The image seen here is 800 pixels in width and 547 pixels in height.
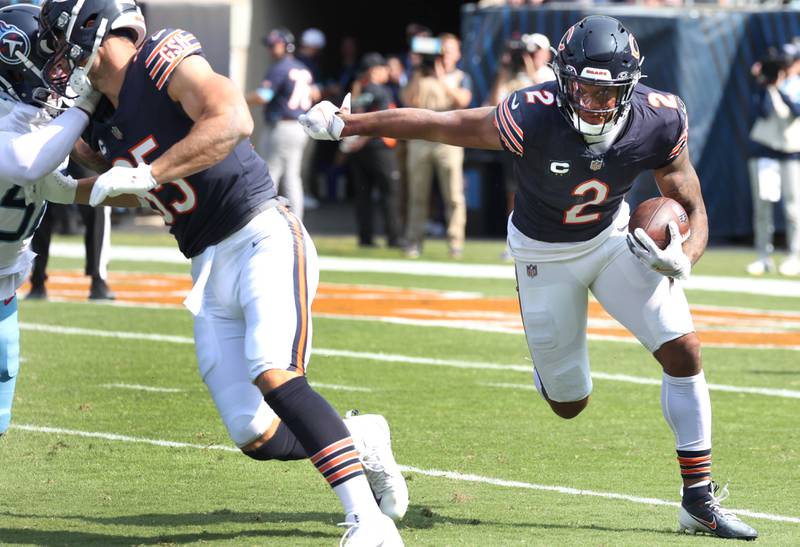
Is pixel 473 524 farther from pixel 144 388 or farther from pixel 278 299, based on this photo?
pixel 144 388

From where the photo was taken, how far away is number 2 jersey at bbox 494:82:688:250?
5164mm

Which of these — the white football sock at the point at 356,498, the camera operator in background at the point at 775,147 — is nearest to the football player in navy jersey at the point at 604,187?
the white football sock at the point at 356,498

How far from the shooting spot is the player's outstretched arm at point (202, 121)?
449 centimetres

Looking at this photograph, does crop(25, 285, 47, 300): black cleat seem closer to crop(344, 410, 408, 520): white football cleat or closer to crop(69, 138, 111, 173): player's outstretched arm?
crop(69, 138, 111, 173): player's outstretched arm

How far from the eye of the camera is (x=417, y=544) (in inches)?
190

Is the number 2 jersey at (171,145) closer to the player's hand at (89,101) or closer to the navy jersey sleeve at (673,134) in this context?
the player's hand at (89,101)

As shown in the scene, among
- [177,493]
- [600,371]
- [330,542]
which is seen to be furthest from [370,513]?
[600,371]

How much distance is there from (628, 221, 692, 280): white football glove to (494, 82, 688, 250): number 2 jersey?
0.99 ft

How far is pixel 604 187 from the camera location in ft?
17.3

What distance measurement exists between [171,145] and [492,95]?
1031cm

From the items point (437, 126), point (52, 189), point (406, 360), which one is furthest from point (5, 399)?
point (406, 360)

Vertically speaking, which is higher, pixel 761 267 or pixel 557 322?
pixel 557 322

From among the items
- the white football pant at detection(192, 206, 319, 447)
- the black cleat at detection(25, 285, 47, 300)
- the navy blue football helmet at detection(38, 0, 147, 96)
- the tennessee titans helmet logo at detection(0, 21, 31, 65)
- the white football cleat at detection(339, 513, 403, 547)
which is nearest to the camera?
the white football cleat at detection(339, 513, 403, 547)

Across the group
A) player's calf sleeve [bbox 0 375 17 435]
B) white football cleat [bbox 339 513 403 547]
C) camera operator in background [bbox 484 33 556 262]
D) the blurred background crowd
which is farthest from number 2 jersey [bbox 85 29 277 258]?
camera operator in background [bbox 484 33 556 262]
